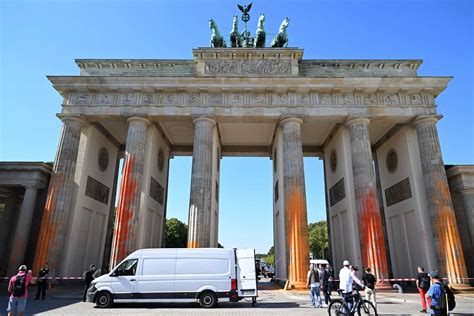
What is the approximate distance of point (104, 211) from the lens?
2486 centimetres

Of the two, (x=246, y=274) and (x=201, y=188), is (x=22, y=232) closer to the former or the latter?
(x=201, y=188)

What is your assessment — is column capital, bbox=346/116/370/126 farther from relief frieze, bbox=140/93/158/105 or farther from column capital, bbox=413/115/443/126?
relief frieze, bbox=140/93/158/105

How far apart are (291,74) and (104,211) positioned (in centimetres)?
1879

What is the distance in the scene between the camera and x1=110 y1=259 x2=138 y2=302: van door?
11.7 m

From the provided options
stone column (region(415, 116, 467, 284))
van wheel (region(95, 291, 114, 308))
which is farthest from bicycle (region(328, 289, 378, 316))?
stone column (region(415, 116, 467, 284))

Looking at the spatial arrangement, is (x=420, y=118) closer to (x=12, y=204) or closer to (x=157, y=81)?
(x=157, y=81)

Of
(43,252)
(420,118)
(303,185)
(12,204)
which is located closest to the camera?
(43,252)

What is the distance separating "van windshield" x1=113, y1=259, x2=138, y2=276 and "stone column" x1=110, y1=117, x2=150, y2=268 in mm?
6074

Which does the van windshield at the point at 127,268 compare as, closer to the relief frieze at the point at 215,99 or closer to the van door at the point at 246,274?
the van door at the point at 246,274

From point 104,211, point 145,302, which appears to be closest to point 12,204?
point 104,211

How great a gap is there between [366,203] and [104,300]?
15.5m

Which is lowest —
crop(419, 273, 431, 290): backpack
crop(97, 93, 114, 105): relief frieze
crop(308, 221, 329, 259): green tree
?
crop(419, 273, 431, 290): backpack

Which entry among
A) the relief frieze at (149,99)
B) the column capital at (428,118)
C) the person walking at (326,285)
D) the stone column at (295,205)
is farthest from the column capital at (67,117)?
the column capital at (428,118)

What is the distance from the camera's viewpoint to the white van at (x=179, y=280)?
1159 cm
